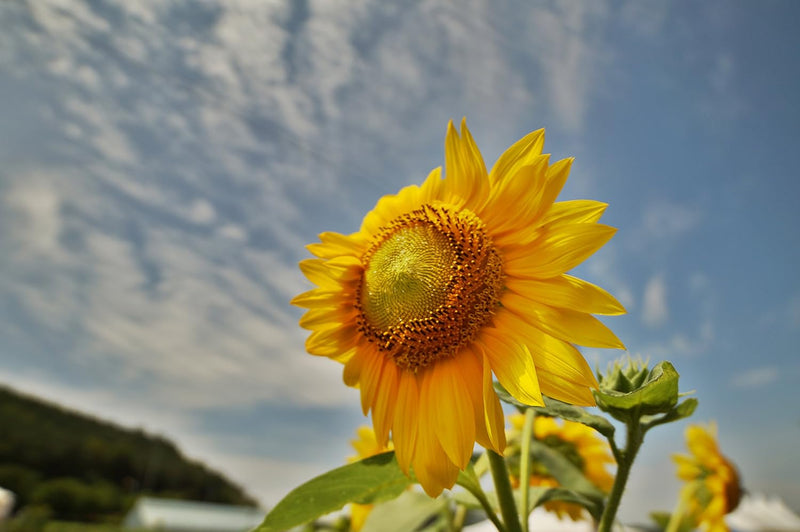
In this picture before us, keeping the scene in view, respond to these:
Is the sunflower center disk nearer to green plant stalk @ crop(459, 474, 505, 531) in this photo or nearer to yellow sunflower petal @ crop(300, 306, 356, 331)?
yellow sunflower petal @ crop(300, 306, 356, 331)

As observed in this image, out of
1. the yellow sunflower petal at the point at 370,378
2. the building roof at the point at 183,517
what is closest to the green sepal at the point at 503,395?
the yellow sunflower petal at the point at 370,378

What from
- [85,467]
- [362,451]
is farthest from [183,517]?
[362,451]

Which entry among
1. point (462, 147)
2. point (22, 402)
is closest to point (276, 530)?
point (462, 147)

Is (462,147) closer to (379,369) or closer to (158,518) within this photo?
(379,369)

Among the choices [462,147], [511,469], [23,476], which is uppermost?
[23,476]

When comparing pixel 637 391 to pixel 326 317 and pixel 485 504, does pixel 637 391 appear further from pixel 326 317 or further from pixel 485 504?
pixel 326 317

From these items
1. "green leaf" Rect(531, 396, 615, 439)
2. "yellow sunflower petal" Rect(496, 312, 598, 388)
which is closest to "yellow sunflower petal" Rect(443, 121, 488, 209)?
"yellow sunflower petal" Rect(496, 312, 598, 388)
